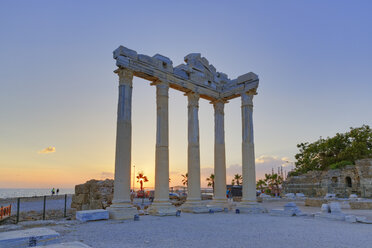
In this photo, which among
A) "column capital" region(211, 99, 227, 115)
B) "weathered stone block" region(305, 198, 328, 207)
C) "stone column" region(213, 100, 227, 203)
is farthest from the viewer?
Result: "weathered stone block" region(305, 198, 328, 207)

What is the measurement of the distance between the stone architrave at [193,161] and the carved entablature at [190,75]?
3.81 ft

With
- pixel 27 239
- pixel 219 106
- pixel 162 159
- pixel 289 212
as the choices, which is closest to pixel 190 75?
pixel 219 106

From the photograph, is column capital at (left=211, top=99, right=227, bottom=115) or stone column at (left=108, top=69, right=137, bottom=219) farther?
column capital at (left=211, top=99, right=227, bottom=115)

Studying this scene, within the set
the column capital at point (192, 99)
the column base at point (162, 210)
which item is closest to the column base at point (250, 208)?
the column base at point (162, 210)

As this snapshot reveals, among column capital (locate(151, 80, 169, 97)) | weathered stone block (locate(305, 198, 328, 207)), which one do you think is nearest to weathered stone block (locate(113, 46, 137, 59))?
column capital (locate(151, 80, 169, 97))

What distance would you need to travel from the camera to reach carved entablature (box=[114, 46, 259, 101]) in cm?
1539

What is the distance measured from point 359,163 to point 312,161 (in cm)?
2043

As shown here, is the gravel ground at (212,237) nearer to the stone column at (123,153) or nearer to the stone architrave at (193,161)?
the stone column at (123,153)

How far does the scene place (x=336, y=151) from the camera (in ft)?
185

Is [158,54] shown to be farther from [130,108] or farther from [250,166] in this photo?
[250,166]

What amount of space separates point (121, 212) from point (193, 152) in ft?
21.9

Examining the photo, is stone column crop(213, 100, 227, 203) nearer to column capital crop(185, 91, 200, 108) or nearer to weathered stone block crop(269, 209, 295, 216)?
column capital crop(185, 91, 200, 108)

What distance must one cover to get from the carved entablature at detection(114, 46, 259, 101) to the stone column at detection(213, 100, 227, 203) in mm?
1093

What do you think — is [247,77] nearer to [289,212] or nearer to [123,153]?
[289,212]
